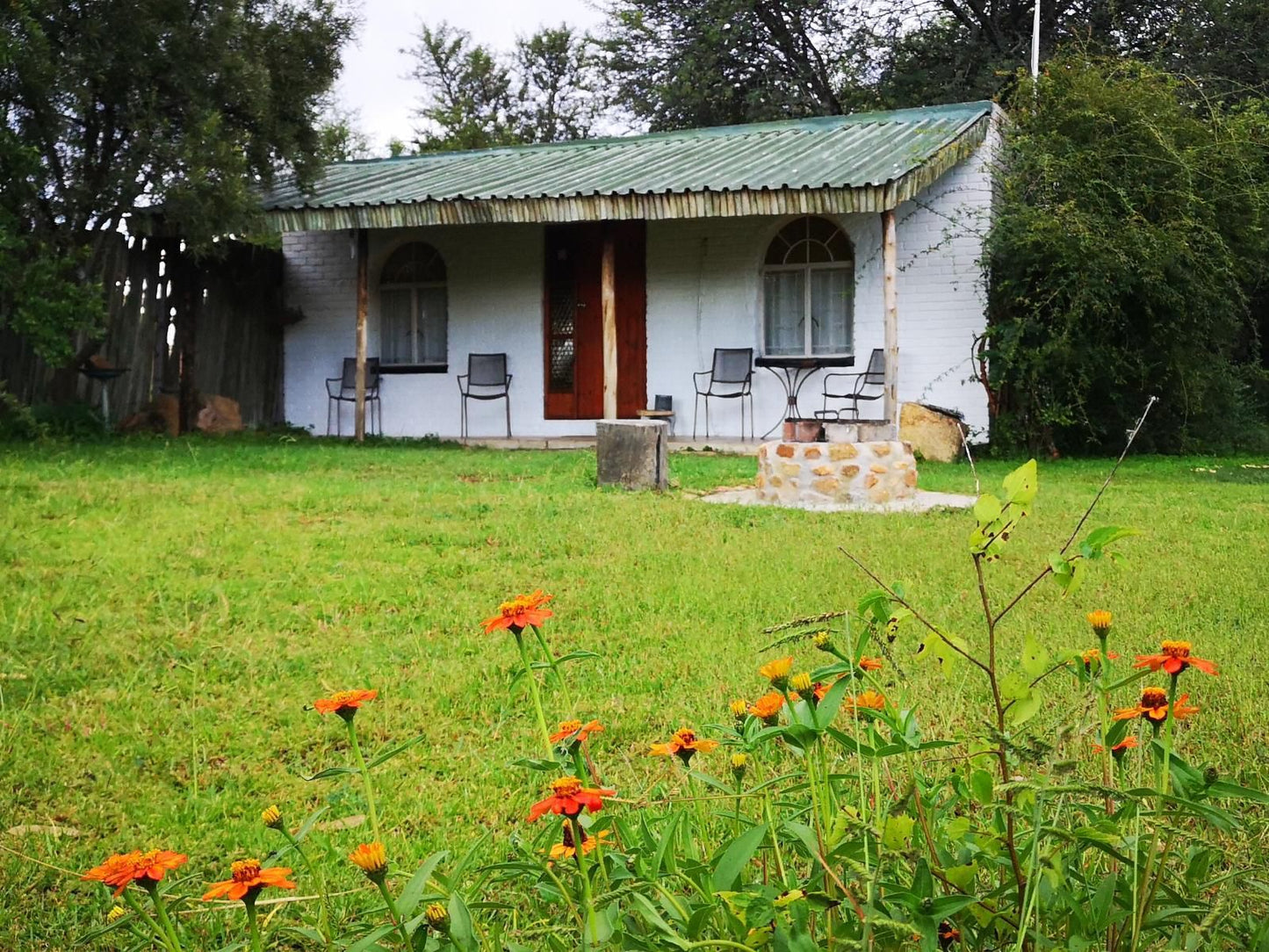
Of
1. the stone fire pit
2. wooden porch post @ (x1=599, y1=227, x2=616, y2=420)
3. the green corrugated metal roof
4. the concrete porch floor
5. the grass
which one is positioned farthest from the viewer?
the concrete porch floor

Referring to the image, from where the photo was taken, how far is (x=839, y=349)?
40.5 feet

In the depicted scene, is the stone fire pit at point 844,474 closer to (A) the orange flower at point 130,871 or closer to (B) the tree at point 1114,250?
(B) the tree at point 1114,250

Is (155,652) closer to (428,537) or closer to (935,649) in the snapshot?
(428,537)

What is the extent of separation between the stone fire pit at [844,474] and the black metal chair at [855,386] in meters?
4.22

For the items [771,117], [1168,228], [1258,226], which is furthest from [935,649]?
[771,117]

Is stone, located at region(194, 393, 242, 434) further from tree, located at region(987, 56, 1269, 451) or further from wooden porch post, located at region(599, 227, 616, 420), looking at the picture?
tree, located at region(987, 56, 1269, 451)

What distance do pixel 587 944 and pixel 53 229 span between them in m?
10.9

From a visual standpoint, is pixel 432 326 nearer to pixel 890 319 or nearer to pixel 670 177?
pixel 670 177

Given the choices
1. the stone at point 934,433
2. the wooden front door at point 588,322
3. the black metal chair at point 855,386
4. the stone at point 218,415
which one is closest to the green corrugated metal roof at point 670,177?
the wooden front door at point 588,322

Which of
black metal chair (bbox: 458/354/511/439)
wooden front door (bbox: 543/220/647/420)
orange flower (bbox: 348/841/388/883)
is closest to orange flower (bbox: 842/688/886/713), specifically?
orange flower (bbox: 348/841/388/883)

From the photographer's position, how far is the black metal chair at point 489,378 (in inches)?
535

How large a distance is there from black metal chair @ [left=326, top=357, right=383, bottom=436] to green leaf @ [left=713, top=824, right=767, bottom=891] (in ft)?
43.7

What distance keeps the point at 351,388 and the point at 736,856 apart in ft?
44.5

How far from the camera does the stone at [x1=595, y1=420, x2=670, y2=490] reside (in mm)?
7996
